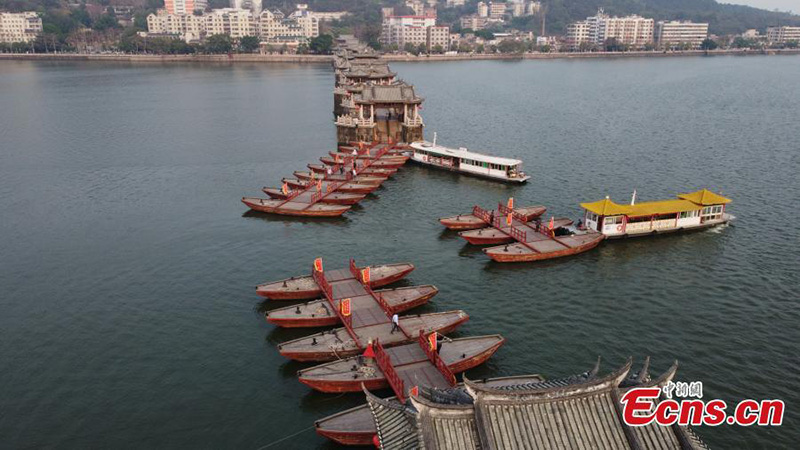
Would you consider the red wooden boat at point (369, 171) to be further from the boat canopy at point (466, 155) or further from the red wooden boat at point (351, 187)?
the boat canopy at point (466, 155)

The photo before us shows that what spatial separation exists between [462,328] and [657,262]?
24655mm

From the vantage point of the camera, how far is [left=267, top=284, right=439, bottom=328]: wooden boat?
143 ft

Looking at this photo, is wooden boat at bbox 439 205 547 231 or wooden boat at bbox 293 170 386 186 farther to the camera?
wooden boat at bbox 293 170 386 186

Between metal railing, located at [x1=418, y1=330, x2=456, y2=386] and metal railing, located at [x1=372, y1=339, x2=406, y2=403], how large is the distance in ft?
8.63

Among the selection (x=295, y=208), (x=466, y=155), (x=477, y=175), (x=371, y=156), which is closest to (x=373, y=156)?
(x=371, y=156)

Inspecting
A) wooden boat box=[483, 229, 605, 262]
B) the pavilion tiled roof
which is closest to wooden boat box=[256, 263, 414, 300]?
wooden boat box=[483, 229, 605, 262]

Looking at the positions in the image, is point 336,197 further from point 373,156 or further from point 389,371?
point 389,371

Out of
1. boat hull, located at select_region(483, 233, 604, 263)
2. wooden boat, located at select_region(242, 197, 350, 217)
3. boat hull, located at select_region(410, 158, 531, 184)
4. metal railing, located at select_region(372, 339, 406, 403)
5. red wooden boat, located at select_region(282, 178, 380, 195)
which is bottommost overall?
metal railing, located at select_region(372, 339, 406, 403)

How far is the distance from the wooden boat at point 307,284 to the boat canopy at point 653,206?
23060mm

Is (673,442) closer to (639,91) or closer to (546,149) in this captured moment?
(546,149)

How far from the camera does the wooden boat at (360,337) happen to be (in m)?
38.8

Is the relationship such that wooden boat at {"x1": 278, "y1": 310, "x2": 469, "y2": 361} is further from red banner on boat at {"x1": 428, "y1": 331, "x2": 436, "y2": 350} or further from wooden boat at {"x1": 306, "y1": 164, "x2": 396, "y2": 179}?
wooden boat at {"x1": 306, "y1": 164, "x2": 396, "y2": 179}

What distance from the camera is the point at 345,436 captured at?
3083 cm

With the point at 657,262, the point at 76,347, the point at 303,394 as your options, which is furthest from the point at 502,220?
the point at 76,347
